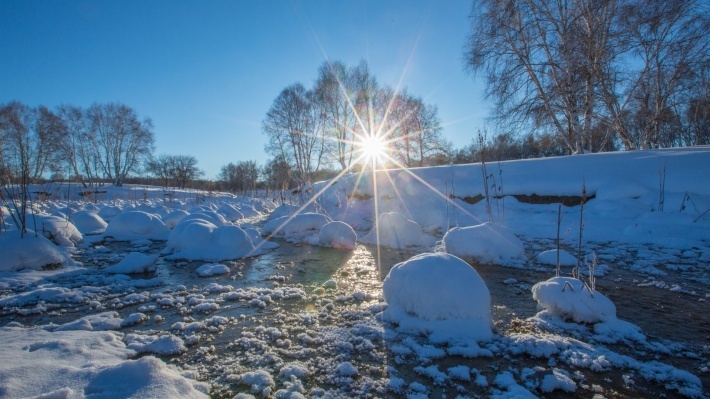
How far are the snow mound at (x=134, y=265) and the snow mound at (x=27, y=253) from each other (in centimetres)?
83

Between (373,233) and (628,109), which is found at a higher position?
(628,109)

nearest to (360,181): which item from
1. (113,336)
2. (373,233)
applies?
(373,233)

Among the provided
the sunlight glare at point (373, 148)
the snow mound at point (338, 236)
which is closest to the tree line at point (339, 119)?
the sunlight glare at point (373, 148)

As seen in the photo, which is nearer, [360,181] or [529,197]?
[529,197]

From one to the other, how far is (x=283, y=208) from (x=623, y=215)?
8.89 meters

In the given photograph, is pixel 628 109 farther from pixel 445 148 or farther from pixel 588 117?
pixel 445 148

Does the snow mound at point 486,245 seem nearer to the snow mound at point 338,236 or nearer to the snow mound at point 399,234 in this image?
the snow mound at point 399,234

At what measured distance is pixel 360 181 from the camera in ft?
39.1

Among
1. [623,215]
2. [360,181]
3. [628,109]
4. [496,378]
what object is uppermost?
[628,109]

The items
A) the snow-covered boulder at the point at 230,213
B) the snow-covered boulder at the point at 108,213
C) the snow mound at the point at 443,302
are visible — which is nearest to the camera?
the snow mound at the point at 443,302

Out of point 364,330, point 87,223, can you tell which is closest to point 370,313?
point 364,330

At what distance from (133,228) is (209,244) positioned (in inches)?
118

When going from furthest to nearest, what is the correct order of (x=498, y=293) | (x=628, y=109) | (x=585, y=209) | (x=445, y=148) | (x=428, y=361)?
1. (x=445, y=148)
2. (x=628, y=109)
3. (x=585, y=209)
4. (x=498, y=293)
5. (x=428, y=361)

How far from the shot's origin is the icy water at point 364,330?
1.81m
